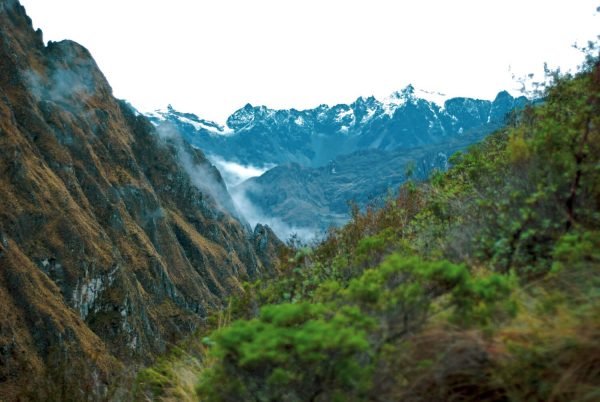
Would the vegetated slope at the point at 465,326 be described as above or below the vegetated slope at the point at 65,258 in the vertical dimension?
below

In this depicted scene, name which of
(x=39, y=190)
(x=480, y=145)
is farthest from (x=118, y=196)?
(x=480, y=145)

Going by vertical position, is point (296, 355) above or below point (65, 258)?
below

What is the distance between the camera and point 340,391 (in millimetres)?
4664

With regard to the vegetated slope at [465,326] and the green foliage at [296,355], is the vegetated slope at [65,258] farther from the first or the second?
the green foliage at [296,355]

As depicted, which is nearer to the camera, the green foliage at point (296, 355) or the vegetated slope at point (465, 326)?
the green foliage at point (296, 355)

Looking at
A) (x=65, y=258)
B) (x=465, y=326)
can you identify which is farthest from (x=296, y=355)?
(x=65, y=258)

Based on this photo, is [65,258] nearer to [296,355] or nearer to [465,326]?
[296,355]

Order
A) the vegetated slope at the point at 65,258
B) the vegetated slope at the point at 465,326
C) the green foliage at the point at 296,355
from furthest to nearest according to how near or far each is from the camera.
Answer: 1. the vegetated slope at the point at 65,258
2. the vegetated slope at the point at 465,326
3. the green foliage at the point at 296,355

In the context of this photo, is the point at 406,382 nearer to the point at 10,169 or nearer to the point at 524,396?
the point at 524,396

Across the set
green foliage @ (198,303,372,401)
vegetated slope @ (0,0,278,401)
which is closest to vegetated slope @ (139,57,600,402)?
green foliage @ (198,303,372,401)

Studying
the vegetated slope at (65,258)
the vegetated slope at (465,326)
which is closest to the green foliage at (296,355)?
the vegetated slope at (465,326)

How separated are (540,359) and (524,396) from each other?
321mm

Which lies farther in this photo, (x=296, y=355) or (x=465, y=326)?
(x=465, y=326)

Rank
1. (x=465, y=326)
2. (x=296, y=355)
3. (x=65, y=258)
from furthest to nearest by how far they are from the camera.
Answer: (x=65, y=258)
(x=465, y=326)
(x=296, y=355)
